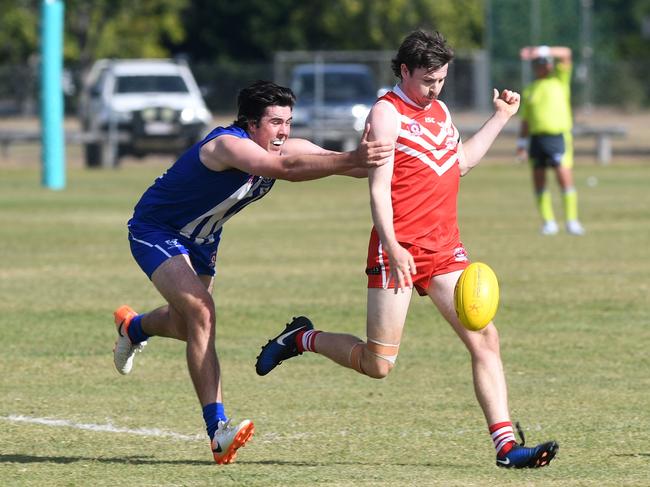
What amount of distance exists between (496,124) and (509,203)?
54.6ft

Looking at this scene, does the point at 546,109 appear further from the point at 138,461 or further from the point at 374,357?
the point at 138,461

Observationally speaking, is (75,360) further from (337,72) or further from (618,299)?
(337,72)

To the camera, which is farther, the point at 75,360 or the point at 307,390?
the point at 75,360

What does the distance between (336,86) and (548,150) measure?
1758 cm

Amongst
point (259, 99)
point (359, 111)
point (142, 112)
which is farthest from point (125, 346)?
point (359, 111)

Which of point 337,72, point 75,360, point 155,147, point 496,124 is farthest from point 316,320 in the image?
point 337,72

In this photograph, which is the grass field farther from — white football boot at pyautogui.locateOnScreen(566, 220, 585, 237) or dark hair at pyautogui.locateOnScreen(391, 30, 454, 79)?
dark hair at pyautogui.locateOnScreen(391, 30, 454, 79)

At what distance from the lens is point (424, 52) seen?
22.2ft

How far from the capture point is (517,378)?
9445mm

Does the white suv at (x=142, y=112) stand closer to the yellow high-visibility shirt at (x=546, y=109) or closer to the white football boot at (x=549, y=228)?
the yellow high-visibility shirt at (x=546, y=109)

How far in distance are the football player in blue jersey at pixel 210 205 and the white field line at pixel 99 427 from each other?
712 millimetres

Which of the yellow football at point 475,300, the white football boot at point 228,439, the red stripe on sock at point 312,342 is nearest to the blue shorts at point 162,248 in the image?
the red stripe on sock at point 312,342

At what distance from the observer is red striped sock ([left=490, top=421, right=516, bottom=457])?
6730 millimetres

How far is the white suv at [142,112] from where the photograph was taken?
107 feet
